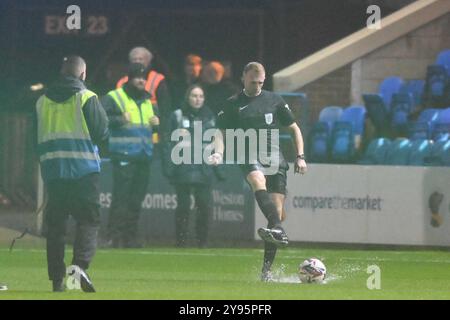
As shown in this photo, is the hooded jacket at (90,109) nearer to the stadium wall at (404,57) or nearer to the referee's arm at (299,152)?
the referee's arm at (299,152)

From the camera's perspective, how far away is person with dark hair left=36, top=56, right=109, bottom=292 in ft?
46.7

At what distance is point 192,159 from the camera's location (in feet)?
71.0

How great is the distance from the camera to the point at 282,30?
2781cm

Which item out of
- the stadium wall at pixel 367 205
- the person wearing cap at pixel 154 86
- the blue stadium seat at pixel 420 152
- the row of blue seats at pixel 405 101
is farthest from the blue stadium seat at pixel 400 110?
the person wearing cap at pixel 154 86

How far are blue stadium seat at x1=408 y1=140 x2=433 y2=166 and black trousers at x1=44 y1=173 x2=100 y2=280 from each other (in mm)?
8748

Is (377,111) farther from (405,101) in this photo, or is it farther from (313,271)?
(313,271)

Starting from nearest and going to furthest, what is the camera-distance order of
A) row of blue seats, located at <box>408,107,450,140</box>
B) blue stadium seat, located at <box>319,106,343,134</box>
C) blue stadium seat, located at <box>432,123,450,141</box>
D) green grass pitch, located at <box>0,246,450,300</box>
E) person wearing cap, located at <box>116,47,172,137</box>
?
green grass pitch, located at <box>0,246,450,300</box>
person wearing cap, located at <box>116,47,172,137</box>
blue stadium seat, located at <box>432,123,450,141</box>
row of blue seats, located at <box>408,107,450,140</box>
blue stadium seat, located at <box>319,106,343,134</box>

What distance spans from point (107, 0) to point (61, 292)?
50.1 ft

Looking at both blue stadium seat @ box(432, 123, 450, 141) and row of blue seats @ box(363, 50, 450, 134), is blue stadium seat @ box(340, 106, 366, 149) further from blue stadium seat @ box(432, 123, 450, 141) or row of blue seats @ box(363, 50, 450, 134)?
blue stadium seat @ box(432, 123, 450, 141)

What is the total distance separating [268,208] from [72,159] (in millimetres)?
2743

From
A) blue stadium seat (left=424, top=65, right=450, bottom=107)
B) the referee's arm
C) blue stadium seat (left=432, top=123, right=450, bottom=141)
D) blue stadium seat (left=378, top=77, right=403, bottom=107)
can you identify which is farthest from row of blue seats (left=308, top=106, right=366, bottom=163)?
the referee's arm

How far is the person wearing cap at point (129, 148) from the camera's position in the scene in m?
21.2

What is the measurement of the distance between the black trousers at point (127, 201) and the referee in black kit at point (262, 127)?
4398 millimetres

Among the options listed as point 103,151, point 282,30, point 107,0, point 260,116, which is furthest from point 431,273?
point 107,0
